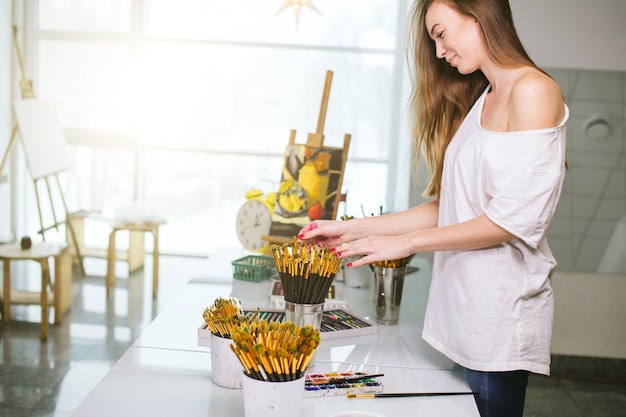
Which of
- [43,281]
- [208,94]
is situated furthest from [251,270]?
[208,94]

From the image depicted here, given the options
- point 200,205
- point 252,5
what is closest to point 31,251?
point 200,205

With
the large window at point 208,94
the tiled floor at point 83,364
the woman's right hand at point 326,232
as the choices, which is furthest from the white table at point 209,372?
the large window at point 208,94

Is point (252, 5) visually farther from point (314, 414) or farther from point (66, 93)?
point (314, 414)

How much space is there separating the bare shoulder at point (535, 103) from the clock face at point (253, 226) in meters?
1.71

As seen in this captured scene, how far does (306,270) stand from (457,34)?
67cm

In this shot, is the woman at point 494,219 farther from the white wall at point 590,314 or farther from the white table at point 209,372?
the white wall at point 590,314

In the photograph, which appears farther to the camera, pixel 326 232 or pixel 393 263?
pixel 393 263

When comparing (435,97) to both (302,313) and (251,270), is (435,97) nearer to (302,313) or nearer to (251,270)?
(302,313)

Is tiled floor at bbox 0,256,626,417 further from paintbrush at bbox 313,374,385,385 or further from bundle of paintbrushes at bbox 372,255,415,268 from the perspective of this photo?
paintbrush at bbox 313,374,385,385

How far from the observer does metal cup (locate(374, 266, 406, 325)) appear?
2.19 metres

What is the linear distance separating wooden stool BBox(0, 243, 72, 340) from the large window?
1950mm

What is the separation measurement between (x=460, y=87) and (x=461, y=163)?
0.38 m

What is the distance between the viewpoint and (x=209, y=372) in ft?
5.68

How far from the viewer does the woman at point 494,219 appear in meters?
1.62
